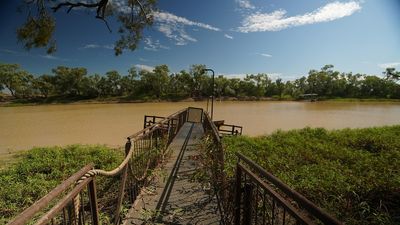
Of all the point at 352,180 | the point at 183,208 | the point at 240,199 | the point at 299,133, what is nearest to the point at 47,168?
the point at 183,208

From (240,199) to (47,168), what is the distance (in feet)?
23.7

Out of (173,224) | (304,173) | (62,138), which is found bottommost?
(62,138)

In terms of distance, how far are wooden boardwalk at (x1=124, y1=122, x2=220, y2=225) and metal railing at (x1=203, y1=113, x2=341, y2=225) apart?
0.76 feet

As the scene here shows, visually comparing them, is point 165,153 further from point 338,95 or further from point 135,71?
point 338,95

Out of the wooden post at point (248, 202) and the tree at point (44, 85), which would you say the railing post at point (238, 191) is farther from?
the tree at point (44, 85)

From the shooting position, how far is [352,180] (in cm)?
652

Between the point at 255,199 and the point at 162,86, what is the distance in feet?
214

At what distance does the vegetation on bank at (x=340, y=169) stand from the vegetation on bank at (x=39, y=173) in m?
4.43

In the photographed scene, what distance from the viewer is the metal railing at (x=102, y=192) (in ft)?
4.63

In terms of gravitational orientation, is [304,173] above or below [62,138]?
above

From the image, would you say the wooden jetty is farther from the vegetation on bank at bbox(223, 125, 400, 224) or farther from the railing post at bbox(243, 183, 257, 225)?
the vegetation on bank at bbox(223, 125, 400, 224)

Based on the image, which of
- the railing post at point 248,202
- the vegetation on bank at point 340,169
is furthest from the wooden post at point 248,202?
the vegetation on bank at point 340,169

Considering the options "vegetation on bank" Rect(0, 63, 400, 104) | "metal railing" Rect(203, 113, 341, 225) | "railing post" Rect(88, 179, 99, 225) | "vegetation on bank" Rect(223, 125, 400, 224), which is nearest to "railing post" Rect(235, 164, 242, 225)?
"metal railing" Rect(203, 113, 341, 225)

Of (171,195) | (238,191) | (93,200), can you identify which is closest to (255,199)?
(238,191)
